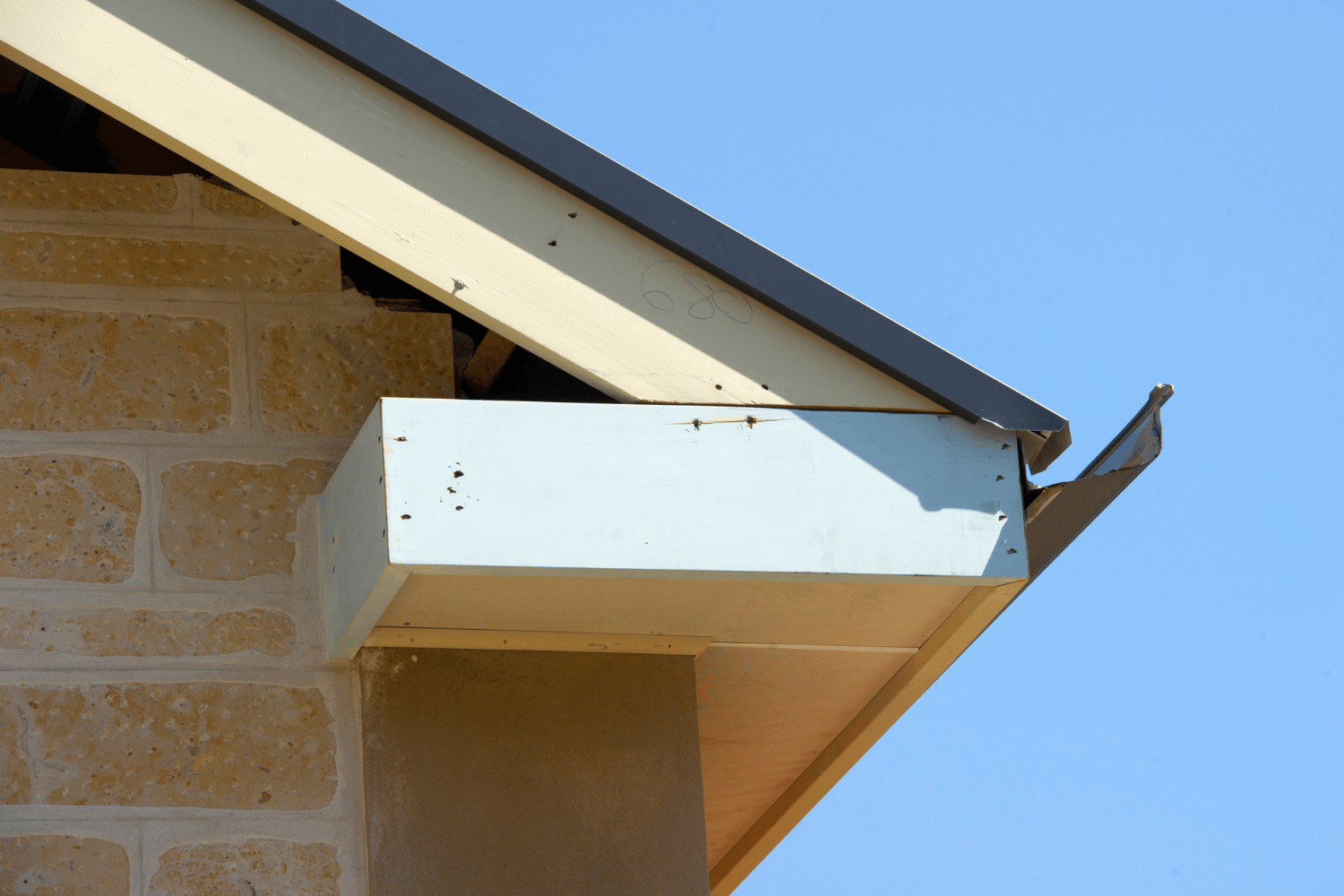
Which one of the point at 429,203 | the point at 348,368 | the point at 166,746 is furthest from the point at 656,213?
the point at 166,746

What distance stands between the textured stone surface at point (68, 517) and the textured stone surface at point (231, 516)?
63mm

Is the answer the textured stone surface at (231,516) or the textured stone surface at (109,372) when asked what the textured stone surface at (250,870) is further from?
the textured stone surface at (109,372)

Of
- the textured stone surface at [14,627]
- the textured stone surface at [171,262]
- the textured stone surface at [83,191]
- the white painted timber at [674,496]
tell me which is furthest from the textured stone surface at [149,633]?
the textured stone surface at [83,191]

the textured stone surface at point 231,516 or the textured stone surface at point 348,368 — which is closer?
the textured stone surface at point 231,516

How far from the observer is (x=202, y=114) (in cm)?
230

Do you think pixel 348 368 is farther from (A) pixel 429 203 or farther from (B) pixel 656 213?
(B) pixel 656 213

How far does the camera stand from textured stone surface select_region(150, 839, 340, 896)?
2.36 m

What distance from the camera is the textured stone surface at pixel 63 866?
7.57 ft

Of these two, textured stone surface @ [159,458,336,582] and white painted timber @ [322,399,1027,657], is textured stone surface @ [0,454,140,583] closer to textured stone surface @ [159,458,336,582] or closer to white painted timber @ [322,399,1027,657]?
textured stone surface @ [159,458,336,582]

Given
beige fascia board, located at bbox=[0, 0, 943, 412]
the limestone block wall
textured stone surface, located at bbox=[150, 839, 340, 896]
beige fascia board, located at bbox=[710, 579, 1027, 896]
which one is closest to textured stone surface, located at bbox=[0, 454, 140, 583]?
the limestone block wall

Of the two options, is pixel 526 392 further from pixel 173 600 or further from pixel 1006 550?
pixel 1006 550

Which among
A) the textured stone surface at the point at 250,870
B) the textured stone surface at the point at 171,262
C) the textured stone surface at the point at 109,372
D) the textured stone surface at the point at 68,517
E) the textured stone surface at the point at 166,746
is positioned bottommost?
the textured stone surface at the point at 250,870

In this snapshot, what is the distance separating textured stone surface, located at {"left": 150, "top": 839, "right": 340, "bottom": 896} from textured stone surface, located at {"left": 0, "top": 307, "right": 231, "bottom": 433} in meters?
0.72

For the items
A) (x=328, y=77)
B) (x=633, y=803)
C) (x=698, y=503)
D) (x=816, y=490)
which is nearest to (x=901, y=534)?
(x=816, y=490)
